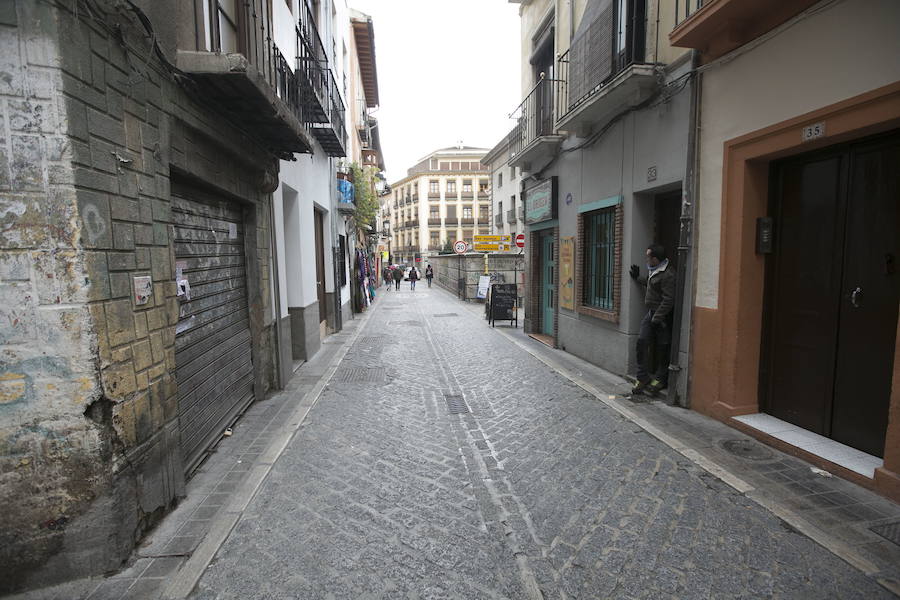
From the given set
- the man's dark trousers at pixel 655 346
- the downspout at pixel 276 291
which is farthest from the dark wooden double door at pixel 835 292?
the downspout at pixel 276 291

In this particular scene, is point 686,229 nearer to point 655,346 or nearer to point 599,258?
point 655,346

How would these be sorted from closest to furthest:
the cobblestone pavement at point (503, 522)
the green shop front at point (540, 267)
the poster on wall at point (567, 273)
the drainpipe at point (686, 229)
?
the cobblestone pavement at point (503, 522) → the drainpipe at point (686, 229) → the poster on wall at point (567, 273) → the green shop front at point (540, 267)

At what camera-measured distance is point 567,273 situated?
9.44 meters

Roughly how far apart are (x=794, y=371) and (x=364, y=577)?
4.61m

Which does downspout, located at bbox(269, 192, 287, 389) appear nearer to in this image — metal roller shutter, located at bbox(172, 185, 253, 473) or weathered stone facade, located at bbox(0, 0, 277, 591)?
metal roller shutter, located at bbox(172, 185, 253, 473)

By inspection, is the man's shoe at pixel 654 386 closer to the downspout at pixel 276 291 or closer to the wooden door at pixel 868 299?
the wooden door at pixel 868 299

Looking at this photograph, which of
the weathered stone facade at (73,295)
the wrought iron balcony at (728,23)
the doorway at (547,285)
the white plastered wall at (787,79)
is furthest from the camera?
the doorway at (547,285)

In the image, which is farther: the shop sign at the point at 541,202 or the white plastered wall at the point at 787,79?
the shop sign at the point at 541,202

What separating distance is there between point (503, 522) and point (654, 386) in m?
3.68

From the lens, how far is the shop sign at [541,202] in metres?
9.94

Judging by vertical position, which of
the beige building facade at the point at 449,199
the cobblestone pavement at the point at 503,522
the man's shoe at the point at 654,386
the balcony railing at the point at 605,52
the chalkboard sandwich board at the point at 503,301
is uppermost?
the beige building facade at the point at 449,199

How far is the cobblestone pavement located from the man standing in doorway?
888 millimetres

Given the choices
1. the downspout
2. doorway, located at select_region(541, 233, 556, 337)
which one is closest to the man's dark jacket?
doorway, located at select_region(541, 233, 556, 337)

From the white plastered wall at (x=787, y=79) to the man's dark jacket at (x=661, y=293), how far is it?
42 centimetres
